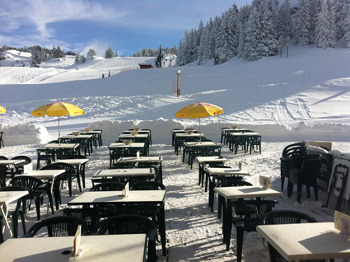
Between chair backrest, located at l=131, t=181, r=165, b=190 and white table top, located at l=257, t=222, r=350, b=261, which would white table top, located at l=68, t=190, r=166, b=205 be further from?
white table top, located at l=257, t=222, r=350, b=261

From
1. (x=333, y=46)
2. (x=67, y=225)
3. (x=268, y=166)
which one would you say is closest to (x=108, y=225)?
(x=67, y=225)

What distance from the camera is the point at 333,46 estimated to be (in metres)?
42.3

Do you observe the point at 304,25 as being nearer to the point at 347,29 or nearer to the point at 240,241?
the point at 347,29

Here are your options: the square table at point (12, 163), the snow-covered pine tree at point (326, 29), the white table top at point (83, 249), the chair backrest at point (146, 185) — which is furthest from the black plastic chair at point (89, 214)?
the snow-covered pine tree at point (326, 29)

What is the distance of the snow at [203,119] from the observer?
14.9ft

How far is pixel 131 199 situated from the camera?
3.26 metres

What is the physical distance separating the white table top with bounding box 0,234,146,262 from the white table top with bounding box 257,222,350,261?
3.59ft

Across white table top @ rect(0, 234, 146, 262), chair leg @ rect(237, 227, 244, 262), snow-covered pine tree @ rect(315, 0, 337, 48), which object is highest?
snow-covered pine tree @ rect(315, 0, 337, 48)

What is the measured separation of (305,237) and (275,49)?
4452 centimetres

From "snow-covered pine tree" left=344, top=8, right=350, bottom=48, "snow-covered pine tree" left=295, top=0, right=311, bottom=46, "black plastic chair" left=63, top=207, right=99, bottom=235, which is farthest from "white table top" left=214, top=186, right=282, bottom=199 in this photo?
"snow-covered pine tree" left=295, top=0, right=311, bottom=46

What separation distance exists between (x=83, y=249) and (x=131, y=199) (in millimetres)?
1282

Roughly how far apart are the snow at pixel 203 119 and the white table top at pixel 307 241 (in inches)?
46.0

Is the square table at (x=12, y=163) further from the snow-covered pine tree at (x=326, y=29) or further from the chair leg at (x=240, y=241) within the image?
the snow-covered pine tree at (x=326, y=29)

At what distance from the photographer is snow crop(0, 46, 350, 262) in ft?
14.9
